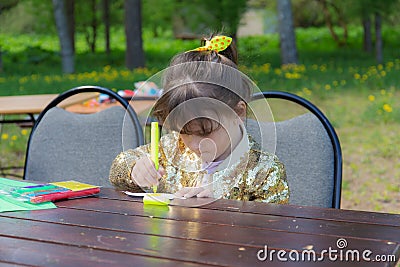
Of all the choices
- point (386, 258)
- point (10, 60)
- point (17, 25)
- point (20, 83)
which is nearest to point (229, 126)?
point (386, 258)

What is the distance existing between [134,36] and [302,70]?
3717mm

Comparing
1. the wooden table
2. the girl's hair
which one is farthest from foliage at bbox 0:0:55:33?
the wooden table

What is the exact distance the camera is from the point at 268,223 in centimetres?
146

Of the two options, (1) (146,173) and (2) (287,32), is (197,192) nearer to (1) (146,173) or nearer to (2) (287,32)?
(1) (146,173)

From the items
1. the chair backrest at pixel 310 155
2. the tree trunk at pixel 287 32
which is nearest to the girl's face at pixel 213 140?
the chair backrest at pixel 310 155

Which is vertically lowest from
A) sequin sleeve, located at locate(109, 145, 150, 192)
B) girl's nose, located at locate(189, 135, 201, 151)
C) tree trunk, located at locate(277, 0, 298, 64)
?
sequin sleeve, located at locate(109, 145, 150, 192)

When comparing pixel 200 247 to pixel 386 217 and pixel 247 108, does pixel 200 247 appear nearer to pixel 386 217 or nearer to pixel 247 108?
pixel 386 217

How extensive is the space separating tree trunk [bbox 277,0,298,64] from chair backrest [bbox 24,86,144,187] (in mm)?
8322

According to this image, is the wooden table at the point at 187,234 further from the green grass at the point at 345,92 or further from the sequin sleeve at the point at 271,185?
the green grass at the point at 345,92

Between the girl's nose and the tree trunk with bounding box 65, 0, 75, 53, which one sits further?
the tree trunk with bounding box 65, 0, 75, 53

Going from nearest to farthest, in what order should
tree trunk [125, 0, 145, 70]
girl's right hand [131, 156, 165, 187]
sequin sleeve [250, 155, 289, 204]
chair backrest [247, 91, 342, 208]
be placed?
girl's right hand [131, 156, 165, 187] < sequin sleeve [250, 155, 289, 204] < chair backrest [247, 91, 342, 208] < tree trunk [125, 0, 145, 70]

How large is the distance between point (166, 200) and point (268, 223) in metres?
0.32

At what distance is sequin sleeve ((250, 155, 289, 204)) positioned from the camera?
1.88 metres

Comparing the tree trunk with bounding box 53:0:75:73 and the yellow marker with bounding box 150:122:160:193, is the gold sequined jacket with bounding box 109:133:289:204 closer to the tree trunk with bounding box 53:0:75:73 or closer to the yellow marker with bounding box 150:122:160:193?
the yellow marker with bounding box 150:122:160:193
